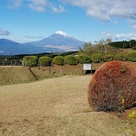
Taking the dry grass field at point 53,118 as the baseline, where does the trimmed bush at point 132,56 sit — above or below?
above

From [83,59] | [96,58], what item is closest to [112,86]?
[83,59]

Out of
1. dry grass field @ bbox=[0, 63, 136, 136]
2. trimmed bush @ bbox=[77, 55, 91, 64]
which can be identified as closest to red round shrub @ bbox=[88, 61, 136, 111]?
dry grass field @ bbox=[0, 63, 136, 136]

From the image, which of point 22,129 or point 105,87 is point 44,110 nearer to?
point 105,87

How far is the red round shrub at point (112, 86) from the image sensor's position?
403 inches

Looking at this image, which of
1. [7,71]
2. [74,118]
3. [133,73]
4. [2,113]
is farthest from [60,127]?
[7,71]

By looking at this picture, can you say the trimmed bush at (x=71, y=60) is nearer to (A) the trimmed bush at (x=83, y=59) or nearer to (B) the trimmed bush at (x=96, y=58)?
(A) the trimmed bush at (x=83, y=59)

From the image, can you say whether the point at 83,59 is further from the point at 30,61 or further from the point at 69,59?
the point at 30,61

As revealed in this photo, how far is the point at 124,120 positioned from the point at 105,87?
1922 mm

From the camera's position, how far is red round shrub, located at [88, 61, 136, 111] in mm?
10242

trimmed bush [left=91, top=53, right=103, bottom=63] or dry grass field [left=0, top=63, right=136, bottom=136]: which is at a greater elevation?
trimmed bush [left=91, top=53, right=103, bottom=63]

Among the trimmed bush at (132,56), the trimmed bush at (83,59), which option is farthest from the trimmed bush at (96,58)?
the trimmed bush at (132,56)

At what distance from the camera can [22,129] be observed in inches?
293

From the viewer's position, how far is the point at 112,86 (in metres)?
10.2

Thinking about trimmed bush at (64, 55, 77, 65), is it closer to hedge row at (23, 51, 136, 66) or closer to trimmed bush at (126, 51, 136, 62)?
hedge row at (23, 51, 136, 66)
